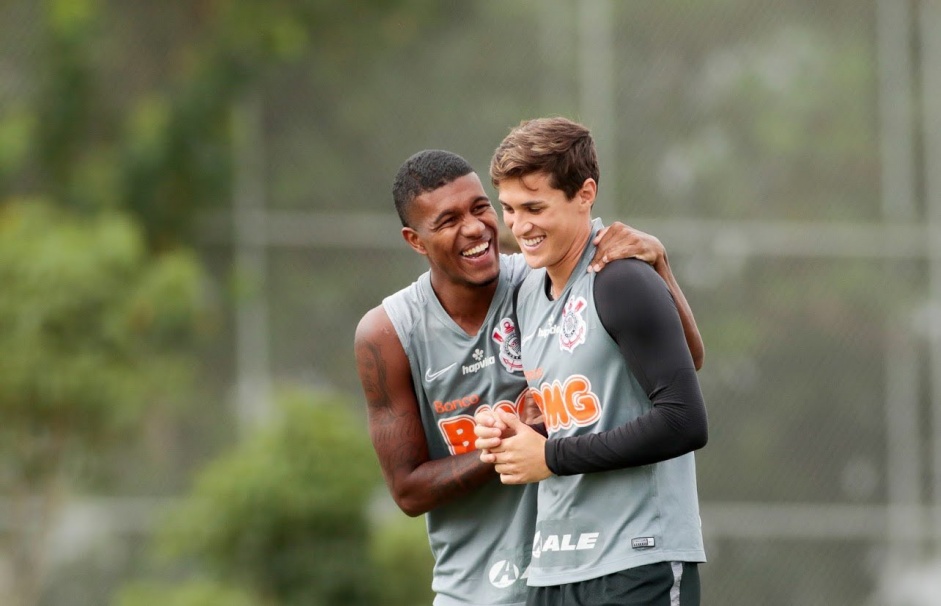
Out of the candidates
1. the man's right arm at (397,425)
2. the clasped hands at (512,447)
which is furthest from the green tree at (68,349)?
the clasped hands at (512,447)

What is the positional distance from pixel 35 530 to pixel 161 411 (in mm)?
1322

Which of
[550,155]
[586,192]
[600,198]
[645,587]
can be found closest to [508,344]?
[586,192]

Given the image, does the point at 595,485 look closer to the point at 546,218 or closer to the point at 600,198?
the point at 546,218

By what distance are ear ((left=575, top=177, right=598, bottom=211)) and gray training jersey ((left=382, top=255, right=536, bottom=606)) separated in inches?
20.8

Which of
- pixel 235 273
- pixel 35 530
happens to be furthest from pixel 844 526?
pixel 35 530

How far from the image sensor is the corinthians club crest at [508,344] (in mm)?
4070

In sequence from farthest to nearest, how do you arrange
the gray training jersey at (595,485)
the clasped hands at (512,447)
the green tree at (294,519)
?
1. the green tree at (294,519)
2. the clasped hands at (512,447)
3. the gray training jersey at (595,485)

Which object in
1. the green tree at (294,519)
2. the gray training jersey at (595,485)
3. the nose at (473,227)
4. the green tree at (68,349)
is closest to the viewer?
the gray training jersey at (595,485)

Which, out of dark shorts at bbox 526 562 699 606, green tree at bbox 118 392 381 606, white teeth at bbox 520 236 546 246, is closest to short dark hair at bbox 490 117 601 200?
A: white teeth at bbox 520 236 546 246

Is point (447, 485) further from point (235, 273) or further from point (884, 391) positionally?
point (884, 391)

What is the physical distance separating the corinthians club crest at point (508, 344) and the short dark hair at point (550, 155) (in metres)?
0.63

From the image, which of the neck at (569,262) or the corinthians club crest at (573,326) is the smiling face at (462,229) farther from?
the corinthians club crest at (573,326)

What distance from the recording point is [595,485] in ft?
11.5

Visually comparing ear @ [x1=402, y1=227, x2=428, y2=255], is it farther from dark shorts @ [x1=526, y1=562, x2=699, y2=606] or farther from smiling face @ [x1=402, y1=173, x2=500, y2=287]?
dark shorts @ [x1=526, y1=562, x2=699, y2=606]
